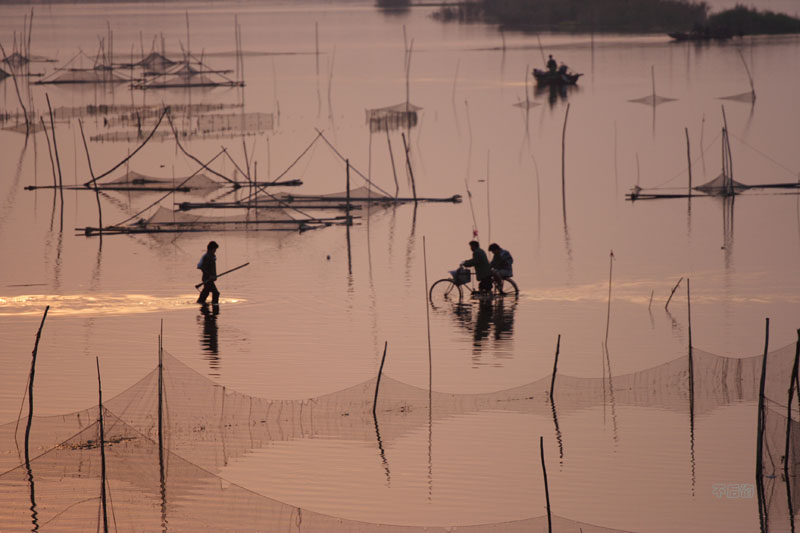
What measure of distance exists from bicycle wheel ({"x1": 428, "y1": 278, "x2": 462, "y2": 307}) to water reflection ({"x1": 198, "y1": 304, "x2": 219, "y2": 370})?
2.68 metres

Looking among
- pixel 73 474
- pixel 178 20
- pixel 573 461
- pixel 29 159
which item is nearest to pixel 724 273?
pixel 573 461

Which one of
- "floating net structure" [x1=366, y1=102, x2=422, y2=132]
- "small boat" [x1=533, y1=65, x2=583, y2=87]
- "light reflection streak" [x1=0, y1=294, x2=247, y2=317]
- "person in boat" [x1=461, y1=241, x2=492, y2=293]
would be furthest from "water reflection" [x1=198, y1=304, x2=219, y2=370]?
"small boat" [x1=533, y1=65, x2=583, y2=87]

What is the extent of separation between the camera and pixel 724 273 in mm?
19078

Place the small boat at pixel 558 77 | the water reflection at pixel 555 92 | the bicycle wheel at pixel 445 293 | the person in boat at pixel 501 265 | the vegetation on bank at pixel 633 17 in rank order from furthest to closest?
1. the vegetation on bank at pixel 633 17
2. the small boat at pixel 558 77
3. the water reflection at pixel 555 92
4. the bicycle wheel at pixel 445 293
5. the person in boat at pixel 501 265

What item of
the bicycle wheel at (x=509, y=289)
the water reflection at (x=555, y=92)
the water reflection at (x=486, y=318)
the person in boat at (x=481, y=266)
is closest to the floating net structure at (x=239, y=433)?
the water reflection at (x=486, y=318)

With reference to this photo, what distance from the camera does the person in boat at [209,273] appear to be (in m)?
16.6

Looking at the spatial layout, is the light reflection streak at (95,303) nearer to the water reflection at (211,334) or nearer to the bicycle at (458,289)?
the water reflection at (211,334)

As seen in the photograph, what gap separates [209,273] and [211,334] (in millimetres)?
1444

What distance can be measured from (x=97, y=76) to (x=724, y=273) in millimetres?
37064

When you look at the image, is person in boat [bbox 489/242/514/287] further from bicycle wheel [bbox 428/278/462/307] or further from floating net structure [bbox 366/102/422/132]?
floating net structure [bbox 366/102/422/132]

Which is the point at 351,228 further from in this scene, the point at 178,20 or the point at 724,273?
the point at 178,20

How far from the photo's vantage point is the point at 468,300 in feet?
55.7

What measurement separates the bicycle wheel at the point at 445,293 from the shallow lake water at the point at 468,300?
211 mm

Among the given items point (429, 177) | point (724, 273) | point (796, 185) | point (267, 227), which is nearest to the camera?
point (724, 273)
